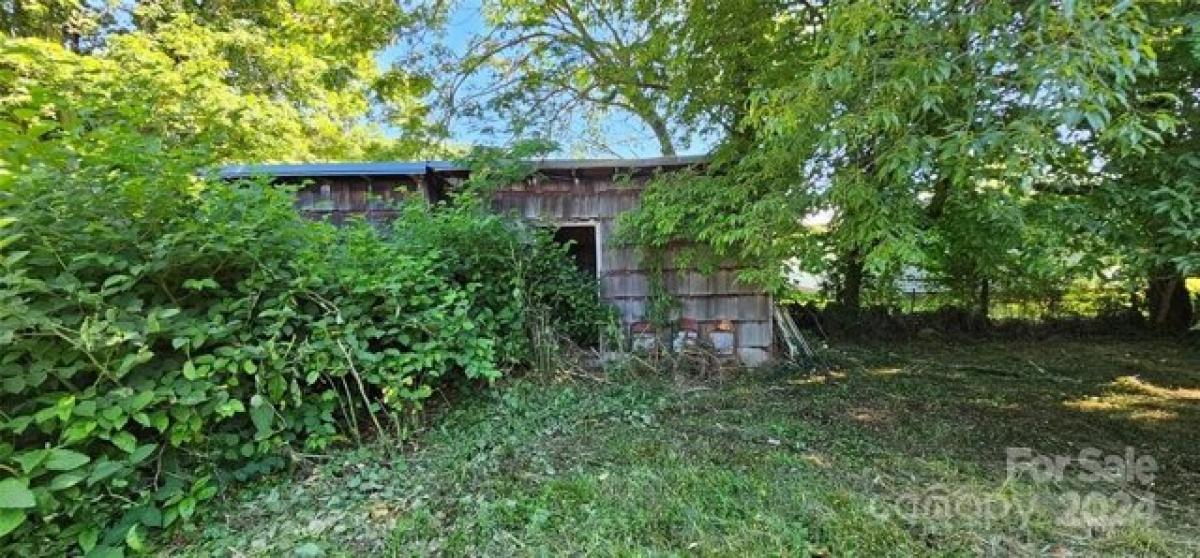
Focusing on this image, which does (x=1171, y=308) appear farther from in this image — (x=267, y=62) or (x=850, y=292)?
(x=267, y=62)

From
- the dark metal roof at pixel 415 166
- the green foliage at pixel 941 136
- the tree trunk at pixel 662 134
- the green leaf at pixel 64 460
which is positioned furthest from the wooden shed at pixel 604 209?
the green leaf at pixel 64 460

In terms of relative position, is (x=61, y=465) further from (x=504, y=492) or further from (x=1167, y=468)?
(x=1167, y=468)

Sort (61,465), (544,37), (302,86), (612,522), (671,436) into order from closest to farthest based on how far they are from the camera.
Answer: (61,465), (612,522), (671,436), (544,37), (302,86)

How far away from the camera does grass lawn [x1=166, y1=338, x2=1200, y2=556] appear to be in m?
1.99

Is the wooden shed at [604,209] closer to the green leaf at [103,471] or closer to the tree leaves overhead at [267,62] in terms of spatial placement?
the tree leaves overhead at [267,62]

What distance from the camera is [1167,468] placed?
9.24 feet

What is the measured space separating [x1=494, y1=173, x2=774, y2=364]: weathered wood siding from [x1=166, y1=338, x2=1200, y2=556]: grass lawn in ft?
2.55

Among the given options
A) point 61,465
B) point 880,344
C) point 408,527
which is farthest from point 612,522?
point 880,344

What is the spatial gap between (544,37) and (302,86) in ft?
13.1

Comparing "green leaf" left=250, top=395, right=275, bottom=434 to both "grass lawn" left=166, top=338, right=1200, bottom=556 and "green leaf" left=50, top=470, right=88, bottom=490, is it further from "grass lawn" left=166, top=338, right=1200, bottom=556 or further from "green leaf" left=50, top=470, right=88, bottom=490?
"green leaf" left=50, top=470, right=88, bottom=490

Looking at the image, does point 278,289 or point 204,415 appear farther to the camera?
point 278,289

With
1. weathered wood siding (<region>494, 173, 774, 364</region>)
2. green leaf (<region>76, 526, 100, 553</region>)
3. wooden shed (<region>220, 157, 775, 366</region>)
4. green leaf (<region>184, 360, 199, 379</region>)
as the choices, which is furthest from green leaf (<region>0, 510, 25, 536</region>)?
weathered wood siding (<region>494, 173, 774, 364</region>)

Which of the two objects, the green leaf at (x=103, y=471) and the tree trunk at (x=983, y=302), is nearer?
the green leaf at (x=103, y=471)

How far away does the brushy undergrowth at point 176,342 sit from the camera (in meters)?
1.93
